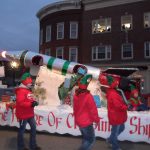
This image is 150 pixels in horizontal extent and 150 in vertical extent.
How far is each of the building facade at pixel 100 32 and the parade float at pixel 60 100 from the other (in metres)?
19.9

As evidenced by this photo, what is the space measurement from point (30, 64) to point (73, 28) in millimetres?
26227

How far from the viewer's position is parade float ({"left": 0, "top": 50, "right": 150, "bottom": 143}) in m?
9.29

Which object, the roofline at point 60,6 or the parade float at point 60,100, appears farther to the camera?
the roofline at point 60,6

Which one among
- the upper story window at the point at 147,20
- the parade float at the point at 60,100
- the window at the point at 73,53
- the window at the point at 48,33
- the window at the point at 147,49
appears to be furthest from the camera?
the window at the point at 48,33

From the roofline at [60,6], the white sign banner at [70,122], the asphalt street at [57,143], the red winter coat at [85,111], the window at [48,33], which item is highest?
the roofline at [60,6]

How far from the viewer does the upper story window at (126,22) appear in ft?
115

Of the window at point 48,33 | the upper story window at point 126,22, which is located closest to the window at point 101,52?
the upper story window at point 126,22

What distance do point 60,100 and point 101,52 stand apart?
24.7 meters

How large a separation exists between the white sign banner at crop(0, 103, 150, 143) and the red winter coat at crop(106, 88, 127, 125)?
171 centimetres

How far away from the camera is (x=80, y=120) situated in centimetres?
667

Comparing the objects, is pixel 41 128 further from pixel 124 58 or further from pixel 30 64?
pixel 124 58

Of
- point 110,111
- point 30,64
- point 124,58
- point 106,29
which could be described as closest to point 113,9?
point 106,29

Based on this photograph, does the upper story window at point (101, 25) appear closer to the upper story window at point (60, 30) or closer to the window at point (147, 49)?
the upper story window at point (60, 30)

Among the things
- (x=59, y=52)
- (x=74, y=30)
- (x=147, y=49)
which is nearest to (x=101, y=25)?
(x=74, y=30)
